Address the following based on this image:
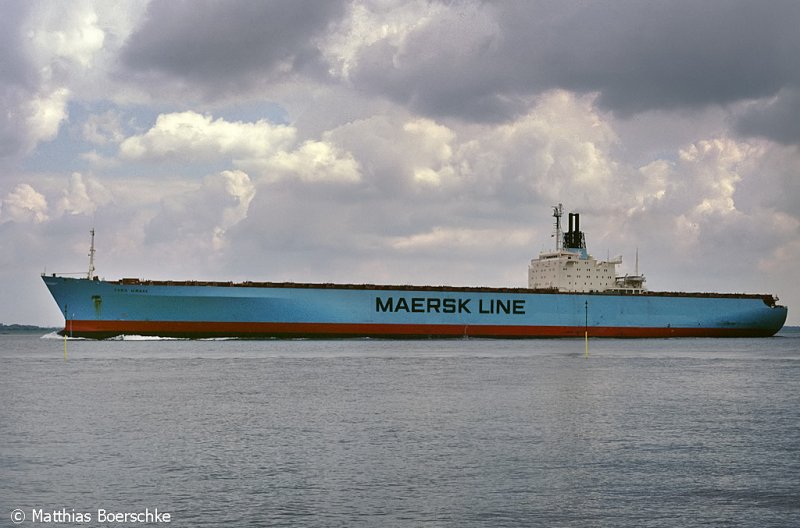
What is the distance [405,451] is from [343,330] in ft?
176

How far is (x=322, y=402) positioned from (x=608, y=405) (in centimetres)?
896

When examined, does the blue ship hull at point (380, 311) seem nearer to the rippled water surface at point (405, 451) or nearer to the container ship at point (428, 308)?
the container ship at point (428, 308)

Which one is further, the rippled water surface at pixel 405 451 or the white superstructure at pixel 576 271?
the white superstructure at pixel 576 271

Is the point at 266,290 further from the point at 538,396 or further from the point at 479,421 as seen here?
the point at 479,421

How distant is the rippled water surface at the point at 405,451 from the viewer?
11570 millimetres

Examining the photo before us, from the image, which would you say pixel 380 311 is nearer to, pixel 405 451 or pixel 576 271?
pixel 576 271

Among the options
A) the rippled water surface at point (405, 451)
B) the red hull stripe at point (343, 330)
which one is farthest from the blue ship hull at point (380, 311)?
the rippled water surface at point (405, 451)

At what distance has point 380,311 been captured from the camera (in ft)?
227

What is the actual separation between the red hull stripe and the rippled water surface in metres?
32.0

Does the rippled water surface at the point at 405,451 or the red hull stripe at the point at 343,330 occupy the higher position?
the red hull stripe at the point at 343,330

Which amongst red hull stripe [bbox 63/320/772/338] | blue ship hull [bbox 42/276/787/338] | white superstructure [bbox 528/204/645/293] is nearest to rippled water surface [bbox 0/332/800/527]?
blue ship hull [bbox 42/276/787/338]

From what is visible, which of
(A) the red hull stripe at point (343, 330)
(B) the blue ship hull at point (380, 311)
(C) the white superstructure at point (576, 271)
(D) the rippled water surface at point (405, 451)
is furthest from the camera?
(C) the white superstructure at point (576, 271)

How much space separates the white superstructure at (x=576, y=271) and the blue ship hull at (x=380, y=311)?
12.3 feet

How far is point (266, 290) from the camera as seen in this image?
2566 inches
